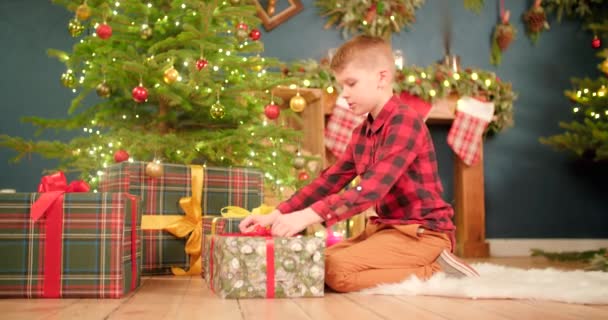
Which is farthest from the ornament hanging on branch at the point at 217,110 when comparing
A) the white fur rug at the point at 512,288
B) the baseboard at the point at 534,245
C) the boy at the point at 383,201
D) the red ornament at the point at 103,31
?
the baseboard at the point at 534,245

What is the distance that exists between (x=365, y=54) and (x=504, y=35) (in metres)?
3.34

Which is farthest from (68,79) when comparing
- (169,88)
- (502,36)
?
(502,36)

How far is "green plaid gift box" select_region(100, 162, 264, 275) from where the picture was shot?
2484 millimetres

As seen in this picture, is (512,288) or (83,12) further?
(83,12)

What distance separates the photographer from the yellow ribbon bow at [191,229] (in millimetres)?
2508

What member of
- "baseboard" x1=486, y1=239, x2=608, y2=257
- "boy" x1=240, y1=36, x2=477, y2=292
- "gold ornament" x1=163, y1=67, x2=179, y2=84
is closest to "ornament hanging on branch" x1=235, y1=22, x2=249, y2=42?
"gold ornament" x1=163, y1=67, x2=179, y2=84

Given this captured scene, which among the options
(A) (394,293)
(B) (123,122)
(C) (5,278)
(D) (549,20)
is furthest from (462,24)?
(C) (5,278)

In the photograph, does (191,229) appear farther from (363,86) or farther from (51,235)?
(363,86)

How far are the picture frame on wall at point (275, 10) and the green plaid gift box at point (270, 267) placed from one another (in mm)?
3132

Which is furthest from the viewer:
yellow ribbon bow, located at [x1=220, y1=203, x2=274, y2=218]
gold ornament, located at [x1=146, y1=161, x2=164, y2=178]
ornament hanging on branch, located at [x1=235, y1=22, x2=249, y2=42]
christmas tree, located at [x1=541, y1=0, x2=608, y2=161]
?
christmas tree, located at [x1=541, y1=0, x2=608, y2=161]

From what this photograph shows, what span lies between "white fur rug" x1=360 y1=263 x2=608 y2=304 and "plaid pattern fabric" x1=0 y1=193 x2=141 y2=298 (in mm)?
713

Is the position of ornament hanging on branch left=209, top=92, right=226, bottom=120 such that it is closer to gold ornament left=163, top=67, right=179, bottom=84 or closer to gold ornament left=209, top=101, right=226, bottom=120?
gold ornament left=209, top=101, right=226, bottom=120

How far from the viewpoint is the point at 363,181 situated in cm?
178

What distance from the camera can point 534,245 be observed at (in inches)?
196
